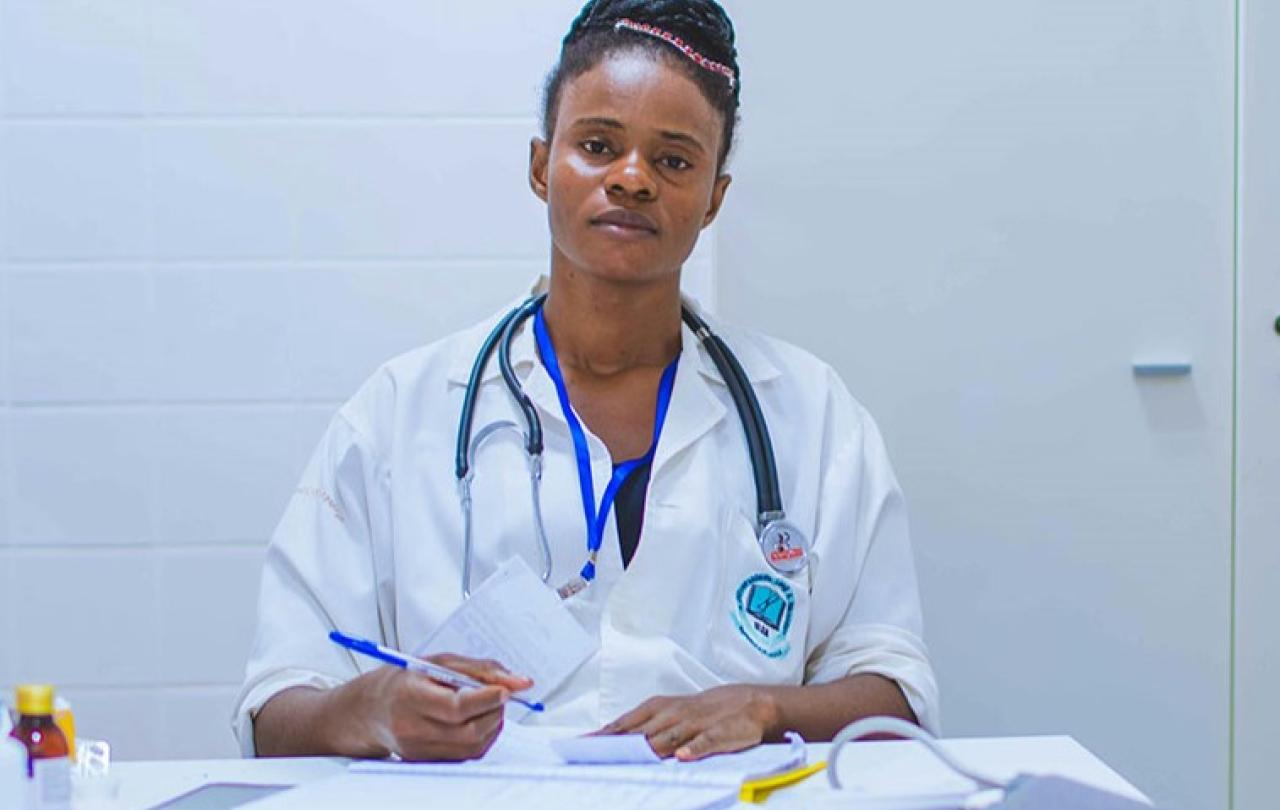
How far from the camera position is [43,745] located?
125 centimetres

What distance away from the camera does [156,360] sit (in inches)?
97.3

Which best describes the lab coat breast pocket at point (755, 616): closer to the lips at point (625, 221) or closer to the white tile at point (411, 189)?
the lips at point (625, 221)

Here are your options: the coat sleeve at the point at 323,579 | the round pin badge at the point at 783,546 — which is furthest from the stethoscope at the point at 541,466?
the coat sleeve at the point at 323,579

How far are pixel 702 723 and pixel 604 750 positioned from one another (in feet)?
0.49

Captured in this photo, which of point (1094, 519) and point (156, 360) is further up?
point (156, 360)

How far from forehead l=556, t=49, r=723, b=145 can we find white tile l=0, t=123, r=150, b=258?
884 mm

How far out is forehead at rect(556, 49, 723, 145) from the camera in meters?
1.84

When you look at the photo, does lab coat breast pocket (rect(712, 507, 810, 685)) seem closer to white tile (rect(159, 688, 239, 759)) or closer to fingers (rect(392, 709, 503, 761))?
fingers (rect(392, 709, 503, 761))

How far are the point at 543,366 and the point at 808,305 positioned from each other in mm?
865

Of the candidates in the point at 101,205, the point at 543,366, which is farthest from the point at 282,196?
the point at 543,366

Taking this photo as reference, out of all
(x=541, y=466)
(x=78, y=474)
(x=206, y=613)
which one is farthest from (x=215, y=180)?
(x=541, y=466)

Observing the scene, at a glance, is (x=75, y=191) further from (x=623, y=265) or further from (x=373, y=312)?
(x=623, y=265)

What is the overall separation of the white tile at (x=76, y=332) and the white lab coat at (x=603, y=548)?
0.73 metres

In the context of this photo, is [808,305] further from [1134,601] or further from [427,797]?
[427,797]
